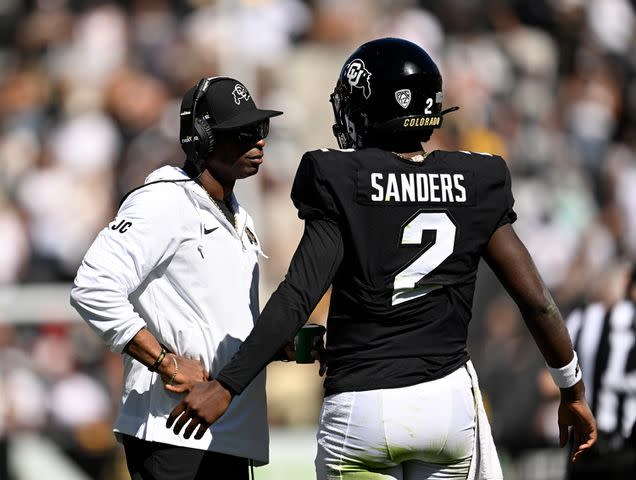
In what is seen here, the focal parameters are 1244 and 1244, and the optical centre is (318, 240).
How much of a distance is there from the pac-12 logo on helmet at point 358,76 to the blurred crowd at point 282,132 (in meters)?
4.28

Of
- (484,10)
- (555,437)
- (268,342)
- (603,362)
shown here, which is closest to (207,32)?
(484,10)

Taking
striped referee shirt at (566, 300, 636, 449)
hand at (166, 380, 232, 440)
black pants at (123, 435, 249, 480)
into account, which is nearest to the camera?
hand at (166, 380, 232, 440)

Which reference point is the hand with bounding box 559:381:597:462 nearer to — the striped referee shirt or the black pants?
the black pants

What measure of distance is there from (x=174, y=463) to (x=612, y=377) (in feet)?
9.99

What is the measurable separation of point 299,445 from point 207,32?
356 cm

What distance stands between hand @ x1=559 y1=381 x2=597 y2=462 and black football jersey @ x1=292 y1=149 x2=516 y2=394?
46cm

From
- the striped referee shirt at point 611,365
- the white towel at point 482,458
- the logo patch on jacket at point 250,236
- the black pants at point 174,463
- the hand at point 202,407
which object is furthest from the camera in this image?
the striped referee shirt at point 611,365

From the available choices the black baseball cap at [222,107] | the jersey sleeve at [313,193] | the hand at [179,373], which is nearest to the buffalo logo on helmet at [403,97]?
the jersey sleeve at [313,193]

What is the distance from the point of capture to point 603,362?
643cm

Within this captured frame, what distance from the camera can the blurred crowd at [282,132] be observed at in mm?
8555

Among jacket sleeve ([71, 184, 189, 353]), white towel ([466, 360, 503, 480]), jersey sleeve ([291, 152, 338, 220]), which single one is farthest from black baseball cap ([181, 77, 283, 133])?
white towel ([466, 360, 503, 480])

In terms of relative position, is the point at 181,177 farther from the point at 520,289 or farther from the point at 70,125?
the point at 70,125

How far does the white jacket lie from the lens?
12.9 feet

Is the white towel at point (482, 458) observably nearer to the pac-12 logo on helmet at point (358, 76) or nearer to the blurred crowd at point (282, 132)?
the pac-12 logo on helmet at point (358, 76)
